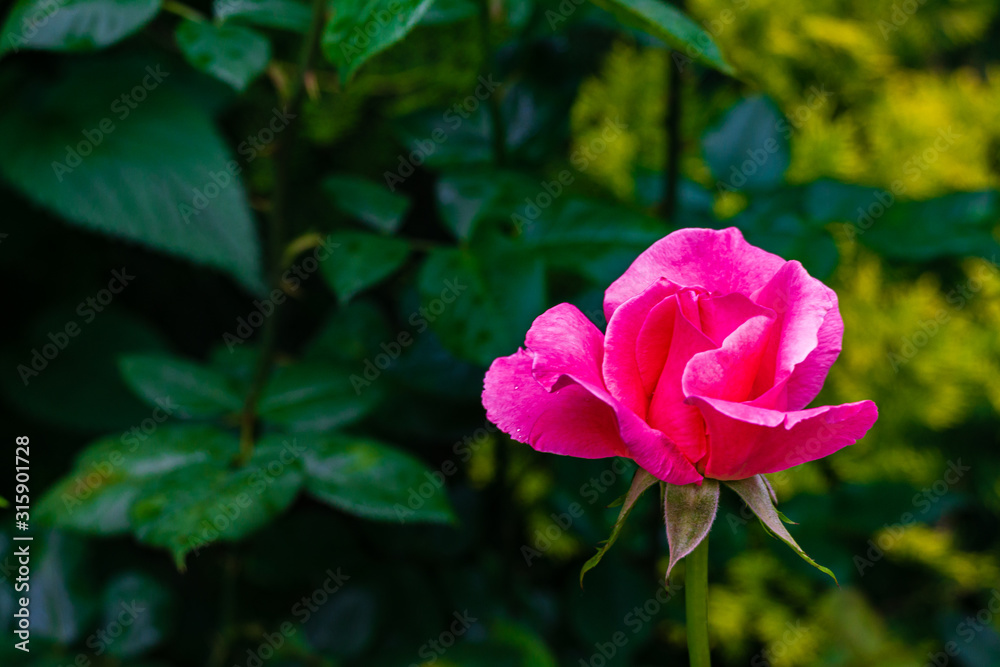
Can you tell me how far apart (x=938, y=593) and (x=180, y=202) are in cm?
132

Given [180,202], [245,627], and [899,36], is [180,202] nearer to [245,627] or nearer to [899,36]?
[245,627]

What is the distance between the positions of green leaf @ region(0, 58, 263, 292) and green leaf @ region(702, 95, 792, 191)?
55 centimetres

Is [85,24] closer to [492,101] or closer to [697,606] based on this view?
[492,101]

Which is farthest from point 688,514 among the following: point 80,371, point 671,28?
point 80,371

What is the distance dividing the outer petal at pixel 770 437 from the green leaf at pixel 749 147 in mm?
666

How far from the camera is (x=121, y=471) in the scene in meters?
0.74

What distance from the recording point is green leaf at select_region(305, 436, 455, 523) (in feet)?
2.21

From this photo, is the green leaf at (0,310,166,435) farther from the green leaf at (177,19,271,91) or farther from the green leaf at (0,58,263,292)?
the green leaf at (177,19,271,91)

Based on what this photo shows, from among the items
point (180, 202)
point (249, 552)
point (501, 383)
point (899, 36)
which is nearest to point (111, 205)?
point (180, 202)

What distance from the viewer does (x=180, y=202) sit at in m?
0.91

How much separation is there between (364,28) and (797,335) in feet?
1.10

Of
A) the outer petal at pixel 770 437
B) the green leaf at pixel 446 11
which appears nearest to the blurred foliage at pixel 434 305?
the green leaf at pixel 446 11

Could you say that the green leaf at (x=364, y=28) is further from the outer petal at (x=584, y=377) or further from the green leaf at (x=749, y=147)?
the green leaf at (x=749, y=147)

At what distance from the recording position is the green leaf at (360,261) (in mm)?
689
